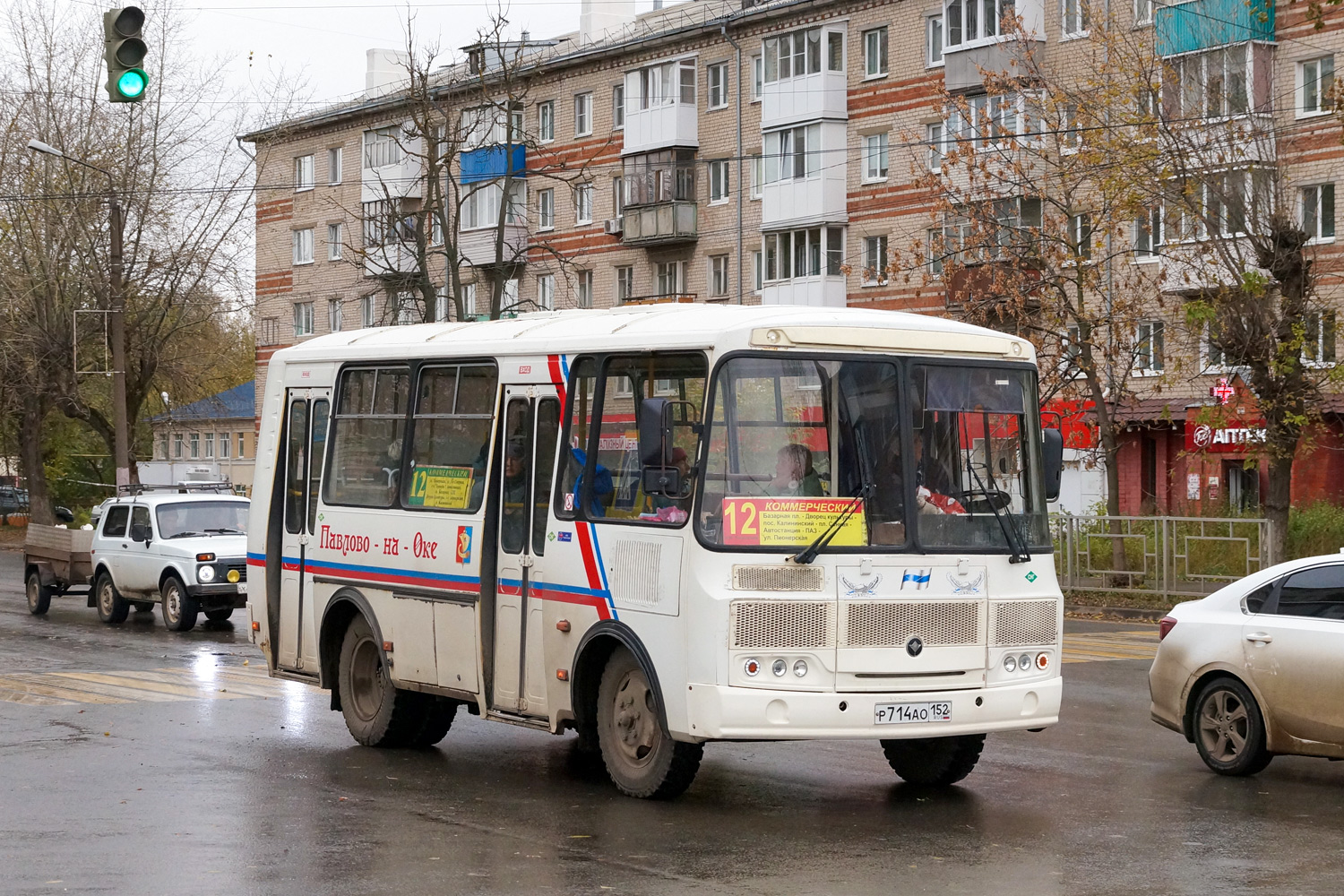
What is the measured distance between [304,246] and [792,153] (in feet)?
89.1

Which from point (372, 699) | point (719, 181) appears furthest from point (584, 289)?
point (372, 699)

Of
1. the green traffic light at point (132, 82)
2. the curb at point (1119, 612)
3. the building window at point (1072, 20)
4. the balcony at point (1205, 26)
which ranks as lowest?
the curb at point (1119, 612)

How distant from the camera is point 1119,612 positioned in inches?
1123

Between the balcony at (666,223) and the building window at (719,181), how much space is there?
0.68m

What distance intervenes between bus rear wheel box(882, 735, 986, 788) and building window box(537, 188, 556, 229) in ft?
168

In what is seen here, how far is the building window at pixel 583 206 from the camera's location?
59.7m

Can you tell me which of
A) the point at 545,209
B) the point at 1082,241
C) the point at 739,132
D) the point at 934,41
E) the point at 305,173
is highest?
the point at 305,173

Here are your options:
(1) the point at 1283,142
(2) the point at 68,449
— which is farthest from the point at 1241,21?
(2) the point at 68,449

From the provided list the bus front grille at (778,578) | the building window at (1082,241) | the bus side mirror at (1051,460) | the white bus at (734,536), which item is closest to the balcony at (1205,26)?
the building window at (1082,241)

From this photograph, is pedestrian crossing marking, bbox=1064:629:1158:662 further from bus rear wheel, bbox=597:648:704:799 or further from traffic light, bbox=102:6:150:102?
traffic light, bbox=102:6:150:102

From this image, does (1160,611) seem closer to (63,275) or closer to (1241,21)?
(1241,21)

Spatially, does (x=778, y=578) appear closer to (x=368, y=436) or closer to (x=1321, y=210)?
(x=368, y=436)

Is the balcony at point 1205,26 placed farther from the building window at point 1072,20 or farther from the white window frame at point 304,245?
the white window frame at point 304,245

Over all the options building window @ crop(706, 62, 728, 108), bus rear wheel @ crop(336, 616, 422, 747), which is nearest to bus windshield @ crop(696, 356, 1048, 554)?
bus rear wheel @ crop(336, 616, 422, 747)
